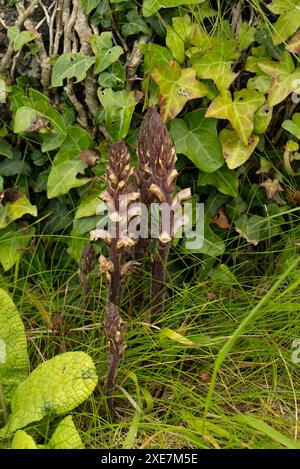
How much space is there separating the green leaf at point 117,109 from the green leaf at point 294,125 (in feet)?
1.80

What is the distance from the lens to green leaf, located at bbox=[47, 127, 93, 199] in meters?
2.62

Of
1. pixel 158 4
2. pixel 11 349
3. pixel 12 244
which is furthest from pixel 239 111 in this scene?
pixel 11 349

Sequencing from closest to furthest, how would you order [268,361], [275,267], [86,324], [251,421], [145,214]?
1. [251,421]
2. [145,214]
3. [268,361]
4. [86,324]
5. [275,267]

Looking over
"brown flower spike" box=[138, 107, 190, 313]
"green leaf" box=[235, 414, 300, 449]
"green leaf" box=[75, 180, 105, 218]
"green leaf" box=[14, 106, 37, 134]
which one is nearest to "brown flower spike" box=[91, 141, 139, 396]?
"brown flower spike" box=[138, 107, 190, 313]

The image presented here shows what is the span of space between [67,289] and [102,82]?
75cm

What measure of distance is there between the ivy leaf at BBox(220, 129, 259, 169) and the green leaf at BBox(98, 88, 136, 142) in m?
0.34

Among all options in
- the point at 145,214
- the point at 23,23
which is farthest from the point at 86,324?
the point at 23,23

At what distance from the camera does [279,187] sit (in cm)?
261

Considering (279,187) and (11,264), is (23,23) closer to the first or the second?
(11,264)

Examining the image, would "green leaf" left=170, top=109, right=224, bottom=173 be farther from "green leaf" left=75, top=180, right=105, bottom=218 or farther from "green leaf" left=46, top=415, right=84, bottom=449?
"green leaf" left=46, top=415, right=84, bottom=449

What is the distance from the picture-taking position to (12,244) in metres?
2.72

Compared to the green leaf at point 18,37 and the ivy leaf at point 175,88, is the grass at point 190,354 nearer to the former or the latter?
the ivy leaf at point 175,88

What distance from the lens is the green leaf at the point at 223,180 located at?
8.39ft

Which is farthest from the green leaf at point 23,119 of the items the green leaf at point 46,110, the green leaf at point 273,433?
the green leaf at point 273,433
